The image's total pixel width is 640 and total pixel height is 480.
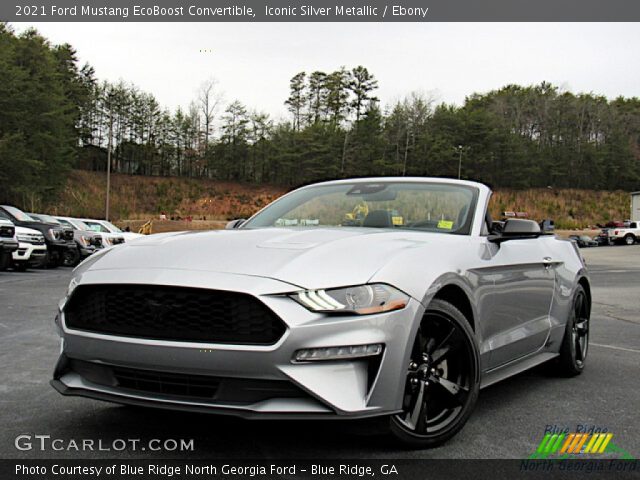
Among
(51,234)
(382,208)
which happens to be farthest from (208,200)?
(382,208)

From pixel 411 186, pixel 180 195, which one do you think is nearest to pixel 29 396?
pixel 411 186

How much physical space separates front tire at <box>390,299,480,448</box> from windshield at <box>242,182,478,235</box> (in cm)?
85

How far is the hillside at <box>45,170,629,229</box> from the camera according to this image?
6675 cm

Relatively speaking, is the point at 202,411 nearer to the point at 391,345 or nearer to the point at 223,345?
the point at 223,345

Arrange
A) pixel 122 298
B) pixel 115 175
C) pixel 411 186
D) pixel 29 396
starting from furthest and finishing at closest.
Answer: pixel 115 175 → pixel 411 186 → pixel 29 396 → pixel 122 298

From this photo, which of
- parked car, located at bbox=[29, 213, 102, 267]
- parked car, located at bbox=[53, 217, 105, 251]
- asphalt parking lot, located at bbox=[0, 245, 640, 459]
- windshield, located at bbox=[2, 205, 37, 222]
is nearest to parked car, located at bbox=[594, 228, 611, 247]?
parked car, located at bbox=[53, 217, 105, 251]

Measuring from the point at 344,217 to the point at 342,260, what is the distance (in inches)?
55.4

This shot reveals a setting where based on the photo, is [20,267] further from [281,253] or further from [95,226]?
[281,253]

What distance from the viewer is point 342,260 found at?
10.5 ft

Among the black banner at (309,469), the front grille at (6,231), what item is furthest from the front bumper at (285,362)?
the front grille at (6,231)

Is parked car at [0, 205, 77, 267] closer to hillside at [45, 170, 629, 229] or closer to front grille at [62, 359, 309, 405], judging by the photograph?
front grille at [62, 359, 309, 405]

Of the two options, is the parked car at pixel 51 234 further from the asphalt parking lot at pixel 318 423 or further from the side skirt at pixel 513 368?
the side skirt at pixel 513 368

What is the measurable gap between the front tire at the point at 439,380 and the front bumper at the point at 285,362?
0.21 m

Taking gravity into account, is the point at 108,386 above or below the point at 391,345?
below
